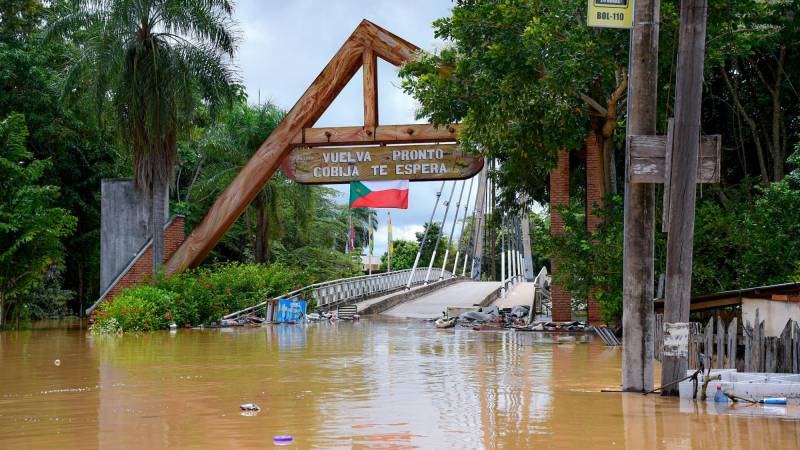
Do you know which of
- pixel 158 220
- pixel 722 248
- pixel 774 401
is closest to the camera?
pixel 774 401

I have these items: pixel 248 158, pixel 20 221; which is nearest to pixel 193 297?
pixel 20 221

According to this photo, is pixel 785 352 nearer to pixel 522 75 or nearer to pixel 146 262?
pixel 522 75

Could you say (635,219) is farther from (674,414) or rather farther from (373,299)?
(373,299)

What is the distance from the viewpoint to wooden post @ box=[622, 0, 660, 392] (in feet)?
34.1

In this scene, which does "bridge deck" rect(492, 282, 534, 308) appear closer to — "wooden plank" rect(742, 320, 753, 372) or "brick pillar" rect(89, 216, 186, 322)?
"brick pillar" rect(89, 216, 186, 322)

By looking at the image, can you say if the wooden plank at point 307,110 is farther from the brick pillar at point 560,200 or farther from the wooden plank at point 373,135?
the brick pillar at point 560,200

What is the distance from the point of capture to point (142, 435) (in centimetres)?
831

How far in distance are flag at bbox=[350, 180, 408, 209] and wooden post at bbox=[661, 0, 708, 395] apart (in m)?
17.2

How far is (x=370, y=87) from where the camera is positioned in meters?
27.1

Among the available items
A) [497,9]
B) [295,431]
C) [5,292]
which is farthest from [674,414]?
[5,292]

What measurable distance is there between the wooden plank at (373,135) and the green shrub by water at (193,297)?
4.82 m

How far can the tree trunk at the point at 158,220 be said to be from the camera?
27891 millimetres

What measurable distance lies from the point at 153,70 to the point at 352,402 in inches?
743

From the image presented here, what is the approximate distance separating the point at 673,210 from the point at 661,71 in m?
10.4
